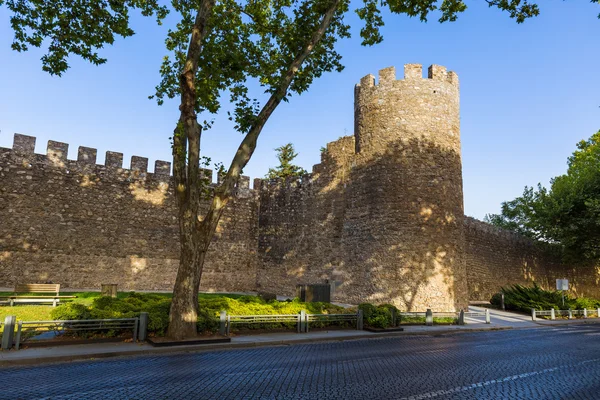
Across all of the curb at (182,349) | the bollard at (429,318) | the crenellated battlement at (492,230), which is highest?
the crenellated battlement at (492,230)

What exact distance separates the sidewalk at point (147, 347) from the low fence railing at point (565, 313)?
905 centimetres

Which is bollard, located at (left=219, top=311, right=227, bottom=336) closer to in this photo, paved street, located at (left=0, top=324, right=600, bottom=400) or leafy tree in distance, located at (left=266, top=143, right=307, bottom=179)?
paved street, located at (left=0, top=324, right=600, bottom=400)

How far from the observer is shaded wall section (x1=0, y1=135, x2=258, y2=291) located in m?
17.9

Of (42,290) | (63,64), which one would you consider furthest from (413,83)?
(42,290)

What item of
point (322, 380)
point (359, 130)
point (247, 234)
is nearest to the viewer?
point (322, 380)

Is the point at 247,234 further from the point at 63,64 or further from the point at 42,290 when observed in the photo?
the point at 63,64

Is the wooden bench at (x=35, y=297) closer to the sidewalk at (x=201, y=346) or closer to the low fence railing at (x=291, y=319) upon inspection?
the sidewalk at (x=201, y=346)

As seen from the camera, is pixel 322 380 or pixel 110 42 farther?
pixel 110 42

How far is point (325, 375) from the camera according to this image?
6.40 metres

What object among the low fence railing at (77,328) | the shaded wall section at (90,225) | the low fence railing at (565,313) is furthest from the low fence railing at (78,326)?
the low fence railing at (565,313)

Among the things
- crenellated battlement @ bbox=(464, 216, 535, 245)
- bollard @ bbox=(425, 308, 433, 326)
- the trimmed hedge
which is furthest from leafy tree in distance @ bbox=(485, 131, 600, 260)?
the trimmed hedge

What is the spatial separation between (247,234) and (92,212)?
832 cm

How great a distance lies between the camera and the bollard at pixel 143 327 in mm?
8859

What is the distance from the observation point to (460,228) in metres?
18.6
